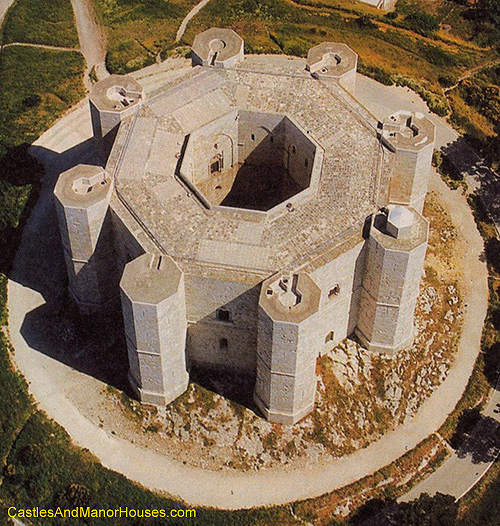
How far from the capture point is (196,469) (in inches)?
2729

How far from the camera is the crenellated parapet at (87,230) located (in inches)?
2729

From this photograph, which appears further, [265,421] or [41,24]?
[41,24]

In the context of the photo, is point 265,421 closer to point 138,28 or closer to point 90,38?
point 138,28

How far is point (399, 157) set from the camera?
74.1 meters

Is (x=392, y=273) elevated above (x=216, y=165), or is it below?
above

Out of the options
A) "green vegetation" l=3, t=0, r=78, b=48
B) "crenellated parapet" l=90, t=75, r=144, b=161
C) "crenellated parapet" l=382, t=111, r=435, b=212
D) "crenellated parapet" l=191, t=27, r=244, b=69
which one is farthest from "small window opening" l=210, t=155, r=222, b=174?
"green vegetation" l=3, t=0, r=78, b=48

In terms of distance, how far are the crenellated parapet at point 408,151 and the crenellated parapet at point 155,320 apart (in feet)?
66.8

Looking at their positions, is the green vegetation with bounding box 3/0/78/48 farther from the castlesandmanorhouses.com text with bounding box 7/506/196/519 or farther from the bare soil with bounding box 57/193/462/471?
the castlesandmanorhouses.com text with bounding box 7/506/196/519

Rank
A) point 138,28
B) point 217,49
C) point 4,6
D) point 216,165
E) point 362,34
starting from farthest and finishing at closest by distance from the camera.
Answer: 1. point 4,6
2. point 138,28
3. point 362,34
4. point 217,49
5. point 216,165

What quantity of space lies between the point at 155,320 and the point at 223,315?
6.23 metres

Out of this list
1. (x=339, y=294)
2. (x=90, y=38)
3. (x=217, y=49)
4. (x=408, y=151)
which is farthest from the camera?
(x=90, y=38)

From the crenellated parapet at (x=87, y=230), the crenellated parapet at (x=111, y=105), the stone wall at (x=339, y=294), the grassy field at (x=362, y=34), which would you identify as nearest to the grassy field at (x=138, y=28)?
the grassy field at (x=362, y=34)

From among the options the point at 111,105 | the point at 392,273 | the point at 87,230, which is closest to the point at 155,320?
the point at 87,230

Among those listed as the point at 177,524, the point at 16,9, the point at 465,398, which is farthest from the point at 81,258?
the point at 16,9
